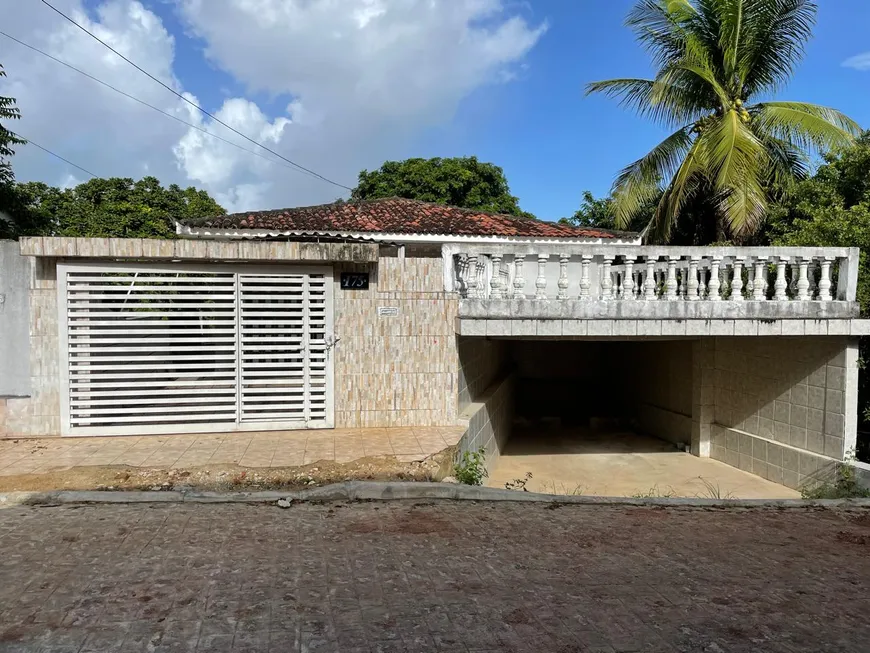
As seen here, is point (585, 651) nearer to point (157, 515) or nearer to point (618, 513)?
point (618, 513)

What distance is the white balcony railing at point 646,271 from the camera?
257 inches

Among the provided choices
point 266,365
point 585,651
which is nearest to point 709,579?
point 585,651

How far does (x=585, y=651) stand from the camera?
254 centimetres

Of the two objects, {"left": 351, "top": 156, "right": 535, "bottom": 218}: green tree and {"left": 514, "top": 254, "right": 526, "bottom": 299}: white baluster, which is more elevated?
{"left": 351, "top": 156, "right": 535, "bottom": 218}: green tree

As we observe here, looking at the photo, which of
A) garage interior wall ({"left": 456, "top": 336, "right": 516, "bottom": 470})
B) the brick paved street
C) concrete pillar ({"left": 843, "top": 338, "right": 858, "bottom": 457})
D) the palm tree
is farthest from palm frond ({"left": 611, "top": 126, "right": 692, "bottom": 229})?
the brick paved street

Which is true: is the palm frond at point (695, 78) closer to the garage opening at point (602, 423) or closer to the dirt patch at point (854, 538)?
the garage opening at point (602, 423)

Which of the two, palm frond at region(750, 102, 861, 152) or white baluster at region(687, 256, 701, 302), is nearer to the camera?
white baluster at region(687, 256, 701, 302)

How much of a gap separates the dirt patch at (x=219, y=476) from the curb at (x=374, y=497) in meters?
0.16

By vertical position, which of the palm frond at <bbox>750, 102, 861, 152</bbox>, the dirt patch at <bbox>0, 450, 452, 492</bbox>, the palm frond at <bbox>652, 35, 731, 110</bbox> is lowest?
the dirt patch at <bbox>0, 450, 452, 492</bbox>

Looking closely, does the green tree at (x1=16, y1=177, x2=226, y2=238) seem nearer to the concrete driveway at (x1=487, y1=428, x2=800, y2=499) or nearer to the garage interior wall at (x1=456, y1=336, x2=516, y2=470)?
the garage interior wall at (x1=456, y1=336, x2=516, y2=470)

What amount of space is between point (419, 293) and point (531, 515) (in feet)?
9.68

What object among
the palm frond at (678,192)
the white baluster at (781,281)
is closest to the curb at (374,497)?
the white baluster at (781,281)

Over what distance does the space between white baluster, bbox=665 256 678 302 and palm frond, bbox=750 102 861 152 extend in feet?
21.6

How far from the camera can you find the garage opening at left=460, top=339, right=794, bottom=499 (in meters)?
7.76
